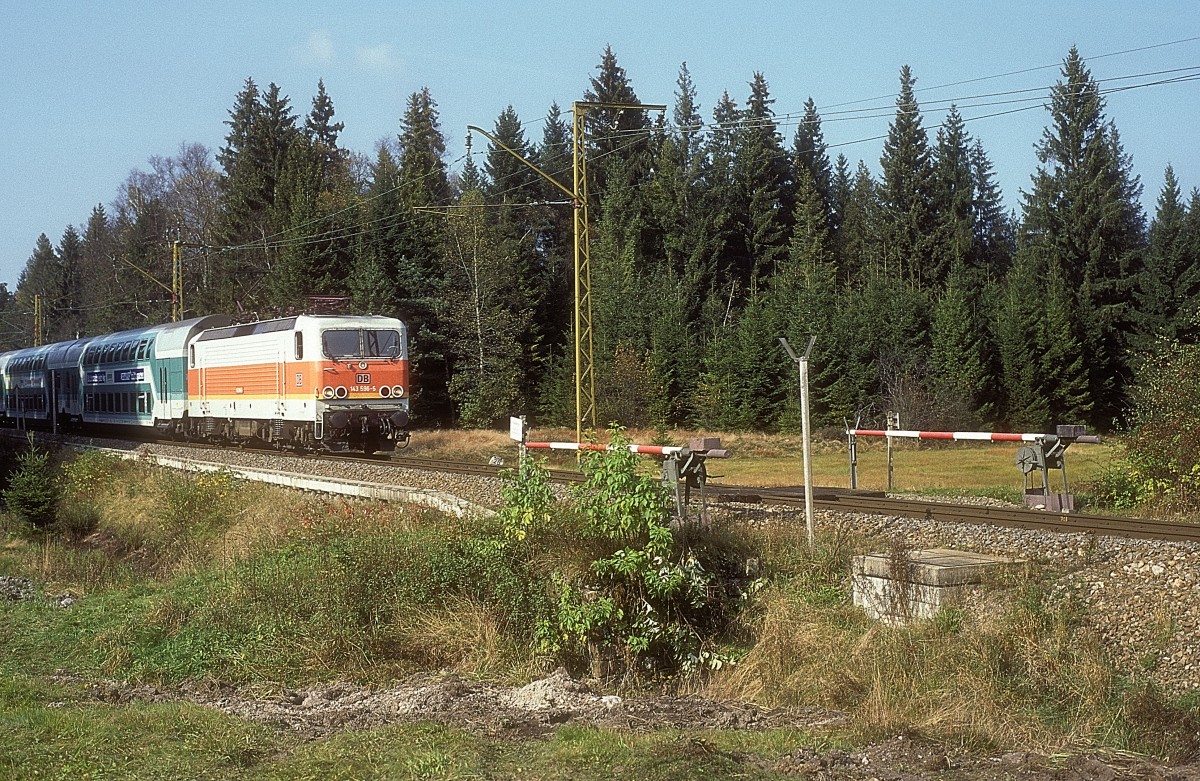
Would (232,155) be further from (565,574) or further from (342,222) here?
(565,574)

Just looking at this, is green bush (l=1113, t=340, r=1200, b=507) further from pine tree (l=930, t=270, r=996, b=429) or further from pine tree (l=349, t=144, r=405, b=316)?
pine tree (l=349, t=144, r=405, b=316)

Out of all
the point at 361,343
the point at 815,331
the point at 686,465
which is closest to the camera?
the point at 686,465

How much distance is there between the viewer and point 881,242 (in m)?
62.0

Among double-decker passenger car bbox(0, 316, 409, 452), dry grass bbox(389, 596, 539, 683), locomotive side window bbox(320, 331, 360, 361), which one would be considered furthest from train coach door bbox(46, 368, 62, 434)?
dry grass bbox(389, 596, 539, 683)

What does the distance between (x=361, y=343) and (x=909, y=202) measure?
4145 centimetres

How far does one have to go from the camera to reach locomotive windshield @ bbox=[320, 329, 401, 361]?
25.4 meters

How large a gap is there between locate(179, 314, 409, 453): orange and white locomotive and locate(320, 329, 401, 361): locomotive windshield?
2 centimetres

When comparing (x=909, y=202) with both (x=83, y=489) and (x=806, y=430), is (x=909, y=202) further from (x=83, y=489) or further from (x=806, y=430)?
(x=806, y=430)

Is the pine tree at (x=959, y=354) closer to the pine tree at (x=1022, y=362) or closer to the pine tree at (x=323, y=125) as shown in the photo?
the pine tree at (x=1022, y=362)

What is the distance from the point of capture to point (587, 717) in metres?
8.97

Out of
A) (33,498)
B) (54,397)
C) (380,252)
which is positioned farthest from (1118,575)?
(380,252)

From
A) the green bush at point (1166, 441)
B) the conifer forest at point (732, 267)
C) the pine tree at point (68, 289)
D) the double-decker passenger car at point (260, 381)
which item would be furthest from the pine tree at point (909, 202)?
the pine tree at point (68, 289)

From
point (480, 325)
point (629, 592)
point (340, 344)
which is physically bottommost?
point (629, 592)

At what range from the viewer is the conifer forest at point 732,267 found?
4712 centimetres
